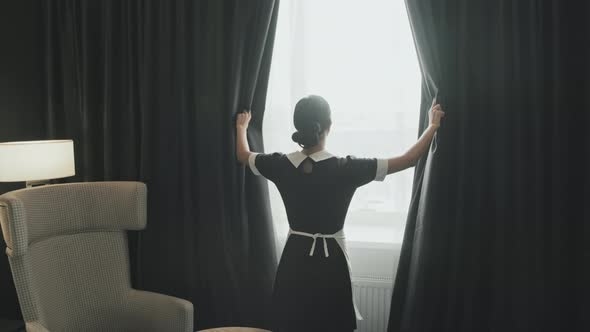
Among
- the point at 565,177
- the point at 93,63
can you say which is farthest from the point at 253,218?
the point at 565,177

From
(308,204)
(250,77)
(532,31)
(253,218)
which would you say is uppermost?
(532,31)

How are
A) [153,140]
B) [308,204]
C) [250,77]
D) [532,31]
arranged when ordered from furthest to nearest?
[153,140] → [250,77] → [532,31] → [308,204]

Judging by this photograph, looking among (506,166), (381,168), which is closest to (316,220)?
(381,168)

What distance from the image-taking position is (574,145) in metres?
2.00

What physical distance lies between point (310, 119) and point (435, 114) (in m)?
0.62

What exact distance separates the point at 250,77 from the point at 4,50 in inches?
55.8

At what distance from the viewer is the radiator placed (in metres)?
2.31

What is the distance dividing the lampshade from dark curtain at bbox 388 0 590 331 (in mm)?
1707

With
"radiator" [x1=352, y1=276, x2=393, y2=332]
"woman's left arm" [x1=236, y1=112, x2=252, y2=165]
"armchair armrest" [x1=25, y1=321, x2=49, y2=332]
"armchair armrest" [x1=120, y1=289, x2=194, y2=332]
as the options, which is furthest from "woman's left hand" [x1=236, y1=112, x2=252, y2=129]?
"armchair armrest" [x1=25, y1=321, x2=49, y2=332]

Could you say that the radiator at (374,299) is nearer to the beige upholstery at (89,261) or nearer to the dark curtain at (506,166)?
the dark curtain at (506,166)

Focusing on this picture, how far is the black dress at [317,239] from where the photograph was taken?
5.67ft

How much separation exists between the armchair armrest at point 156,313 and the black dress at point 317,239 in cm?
41

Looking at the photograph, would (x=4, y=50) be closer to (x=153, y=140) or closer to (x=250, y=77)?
(x=153, y=140)

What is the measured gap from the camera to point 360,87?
7.48 ft
